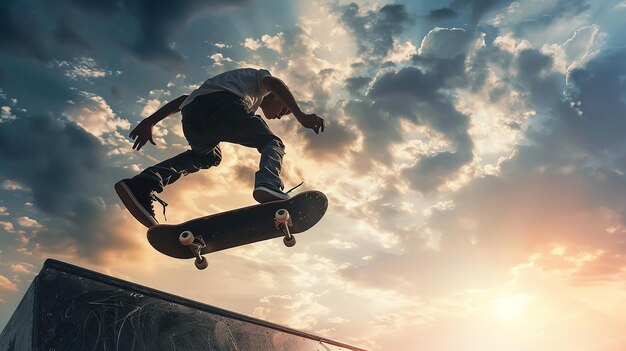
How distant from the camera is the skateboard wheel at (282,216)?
4.25m

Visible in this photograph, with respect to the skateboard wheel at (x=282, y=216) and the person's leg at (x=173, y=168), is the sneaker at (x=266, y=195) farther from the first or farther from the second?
the person's leg at (x=173, y=168)

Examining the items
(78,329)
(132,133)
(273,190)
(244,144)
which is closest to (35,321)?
(78,329)

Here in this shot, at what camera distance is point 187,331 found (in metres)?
2.65

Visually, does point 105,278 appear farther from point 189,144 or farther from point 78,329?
point 189,144

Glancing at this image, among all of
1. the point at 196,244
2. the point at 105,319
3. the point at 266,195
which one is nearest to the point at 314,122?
the point at 266,195

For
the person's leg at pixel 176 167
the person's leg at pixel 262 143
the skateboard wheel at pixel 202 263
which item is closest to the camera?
the person's leg at pixel 262 143

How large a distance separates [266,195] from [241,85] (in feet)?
4.67

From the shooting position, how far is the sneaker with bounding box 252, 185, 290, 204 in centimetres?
436

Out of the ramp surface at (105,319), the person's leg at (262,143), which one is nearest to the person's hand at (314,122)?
the person's leg at (262,143)

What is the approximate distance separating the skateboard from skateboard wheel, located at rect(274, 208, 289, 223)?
0.12 ft

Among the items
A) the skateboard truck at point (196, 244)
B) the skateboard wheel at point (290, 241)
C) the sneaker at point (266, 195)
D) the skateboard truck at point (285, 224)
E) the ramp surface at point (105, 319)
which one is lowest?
the ramp surface at point (105, 319)

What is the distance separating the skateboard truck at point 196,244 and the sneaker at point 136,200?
0.59m

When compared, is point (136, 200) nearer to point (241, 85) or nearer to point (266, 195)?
point (266, 195)

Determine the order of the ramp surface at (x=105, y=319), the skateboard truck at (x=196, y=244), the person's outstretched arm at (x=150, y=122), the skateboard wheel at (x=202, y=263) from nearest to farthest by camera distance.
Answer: the ramp surface at (x=105, y=319) < the skateboard truck at (x=196, y=244) < the skateboard wheel at (x=202, y=263) < the person's outstretched arm at (x=150, y=122)
